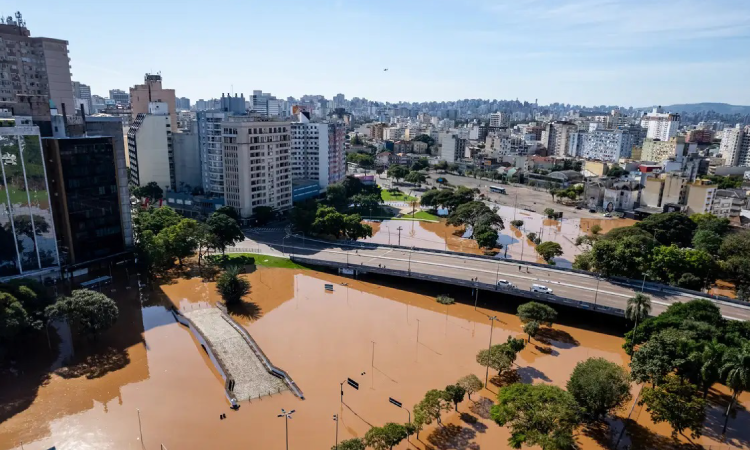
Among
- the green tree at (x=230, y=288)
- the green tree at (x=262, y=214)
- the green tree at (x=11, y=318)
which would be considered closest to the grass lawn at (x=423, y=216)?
the green tree at (x=262, y=214)

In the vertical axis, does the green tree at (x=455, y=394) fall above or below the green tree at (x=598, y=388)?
below

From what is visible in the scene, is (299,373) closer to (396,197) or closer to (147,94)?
(396,197)

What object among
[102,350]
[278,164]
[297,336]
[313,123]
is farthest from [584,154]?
[102,350]

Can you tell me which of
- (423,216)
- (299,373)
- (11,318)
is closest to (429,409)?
(299,373)

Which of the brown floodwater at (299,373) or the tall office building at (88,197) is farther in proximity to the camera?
the tall office building at (88,197)

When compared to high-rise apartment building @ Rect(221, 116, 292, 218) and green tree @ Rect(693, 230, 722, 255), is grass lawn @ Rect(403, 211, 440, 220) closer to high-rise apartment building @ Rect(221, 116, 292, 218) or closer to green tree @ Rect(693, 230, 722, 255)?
A: high-rise apartment building @ Rect(221, 116, 292, 218)

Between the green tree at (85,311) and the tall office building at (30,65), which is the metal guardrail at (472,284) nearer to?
the green tree at (85,311)
